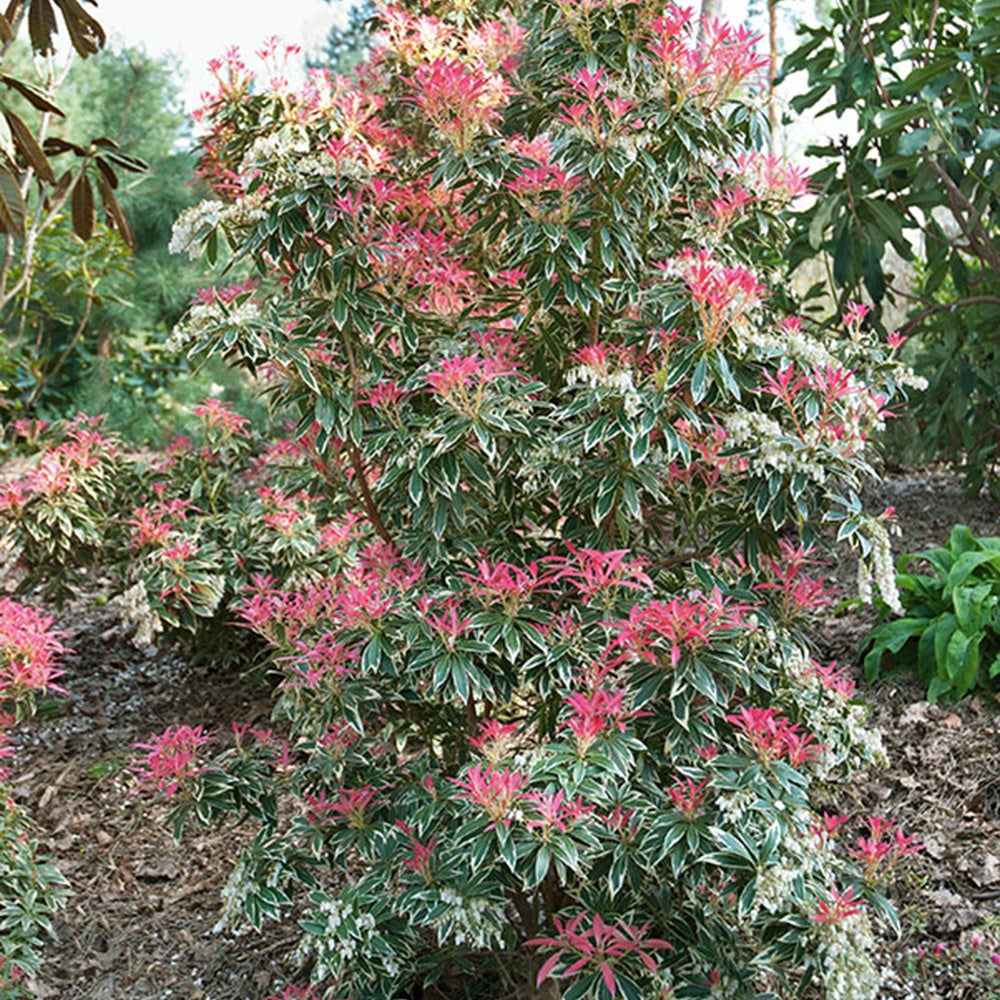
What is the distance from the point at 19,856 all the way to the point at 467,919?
2.83ft

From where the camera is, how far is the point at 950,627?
8.39 feet

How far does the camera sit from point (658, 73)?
5.38 ft

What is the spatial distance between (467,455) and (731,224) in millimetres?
623

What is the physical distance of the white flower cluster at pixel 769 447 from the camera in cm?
144

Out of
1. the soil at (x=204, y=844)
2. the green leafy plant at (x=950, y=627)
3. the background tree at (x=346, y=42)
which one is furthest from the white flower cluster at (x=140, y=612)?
the background tree at (x=346, y=42)

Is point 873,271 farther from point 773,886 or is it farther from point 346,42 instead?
point 346,42

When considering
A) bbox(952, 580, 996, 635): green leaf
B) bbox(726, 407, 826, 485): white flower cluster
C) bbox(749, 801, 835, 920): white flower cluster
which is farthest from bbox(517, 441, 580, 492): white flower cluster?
bbox(952, 580, 996, 635): green leaf

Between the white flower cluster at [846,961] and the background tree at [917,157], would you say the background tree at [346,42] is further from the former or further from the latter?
the white flower cluster at [846,961]

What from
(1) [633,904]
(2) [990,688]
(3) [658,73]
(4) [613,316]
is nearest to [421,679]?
(1) [633,904]

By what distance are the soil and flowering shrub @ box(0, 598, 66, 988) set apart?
0.69 ft

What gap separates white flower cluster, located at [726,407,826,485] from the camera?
1.44 m

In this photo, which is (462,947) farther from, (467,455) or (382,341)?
(382,341)

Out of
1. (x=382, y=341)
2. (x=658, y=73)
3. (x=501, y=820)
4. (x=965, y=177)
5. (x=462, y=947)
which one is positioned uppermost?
(x=965, y=177)

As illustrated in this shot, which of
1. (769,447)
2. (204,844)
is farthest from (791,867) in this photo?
(204,844)
